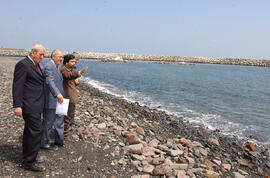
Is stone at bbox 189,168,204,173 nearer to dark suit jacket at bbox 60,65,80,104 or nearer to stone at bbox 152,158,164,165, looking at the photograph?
stone at bbox 152,158,164,165

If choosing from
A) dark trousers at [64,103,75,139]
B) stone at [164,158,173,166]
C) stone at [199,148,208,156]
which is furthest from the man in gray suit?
stone at [199,148,208,156]

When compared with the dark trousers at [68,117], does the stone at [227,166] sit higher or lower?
lower

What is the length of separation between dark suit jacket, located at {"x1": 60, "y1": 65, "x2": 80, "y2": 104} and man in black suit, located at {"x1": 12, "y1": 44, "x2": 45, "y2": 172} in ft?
2.67

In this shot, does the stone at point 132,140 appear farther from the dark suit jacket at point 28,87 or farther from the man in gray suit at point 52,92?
the dark suit jacket at point 28,87

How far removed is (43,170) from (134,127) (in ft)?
12.7

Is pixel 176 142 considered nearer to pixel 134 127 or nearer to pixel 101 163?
pixel 134 127

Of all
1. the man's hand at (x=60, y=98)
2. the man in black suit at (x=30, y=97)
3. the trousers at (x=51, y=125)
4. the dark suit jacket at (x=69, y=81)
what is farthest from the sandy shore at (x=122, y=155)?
the man's hand at (x=60, y=98)

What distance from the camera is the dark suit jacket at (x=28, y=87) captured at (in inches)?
143

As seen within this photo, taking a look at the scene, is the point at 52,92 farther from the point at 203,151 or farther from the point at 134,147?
the point at 203,151

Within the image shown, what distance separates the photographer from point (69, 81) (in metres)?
5.16

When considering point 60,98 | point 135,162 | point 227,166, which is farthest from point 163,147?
point 60,98

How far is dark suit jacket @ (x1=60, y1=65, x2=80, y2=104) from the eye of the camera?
4.84 m

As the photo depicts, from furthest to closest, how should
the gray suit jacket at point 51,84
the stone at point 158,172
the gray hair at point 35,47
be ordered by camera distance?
1. the stone at point 158,172
2. the gray suit jacket at point 51,84
3. the gray hair at point 35,47

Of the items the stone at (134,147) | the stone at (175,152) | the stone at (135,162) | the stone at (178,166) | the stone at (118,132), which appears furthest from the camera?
the stone at (118,132)
